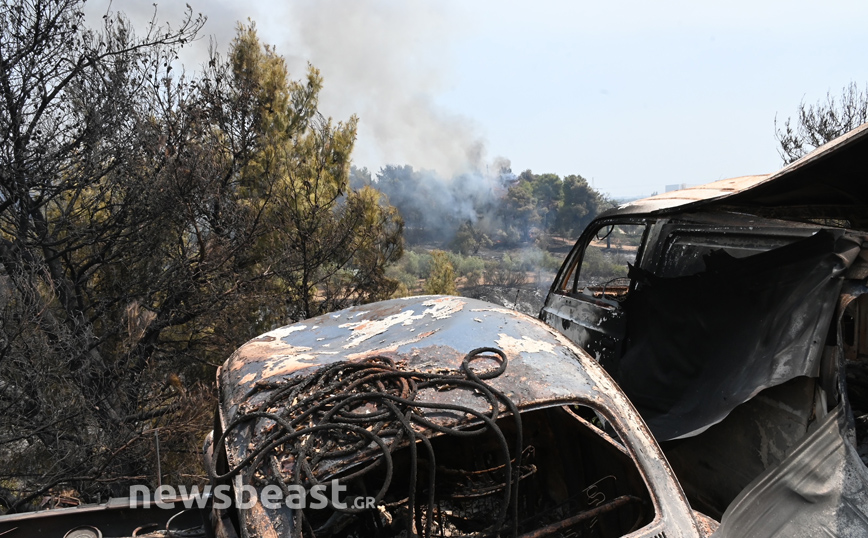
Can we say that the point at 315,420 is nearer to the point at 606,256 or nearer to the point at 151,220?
the point at 151,220

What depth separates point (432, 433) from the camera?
2.09m

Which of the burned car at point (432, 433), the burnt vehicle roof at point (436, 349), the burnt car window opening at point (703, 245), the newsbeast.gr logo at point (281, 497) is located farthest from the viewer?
the burnt car window opening at point (703, 245)

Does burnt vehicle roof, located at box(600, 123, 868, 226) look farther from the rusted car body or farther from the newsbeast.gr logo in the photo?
the newsbeast.gr logo

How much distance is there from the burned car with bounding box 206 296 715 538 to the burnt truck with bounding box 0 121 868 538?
11 mm

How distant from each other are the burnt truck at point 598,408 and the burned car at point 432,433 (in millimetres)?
11

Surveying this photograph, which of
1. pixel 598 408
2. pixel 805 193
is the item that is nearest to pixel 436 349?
pixel 598 408

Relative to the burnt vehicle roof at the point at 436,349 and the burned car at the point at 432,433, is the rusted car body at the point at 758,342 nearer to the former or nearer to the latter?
the burned car at the point at 432,433

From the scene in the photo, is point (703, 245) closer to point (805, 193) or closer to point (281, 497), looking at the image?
point (805, 193)

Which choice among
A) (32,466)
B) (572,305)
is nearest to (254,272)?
(32,466)

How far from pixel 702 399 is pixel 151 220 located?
7.88 metres

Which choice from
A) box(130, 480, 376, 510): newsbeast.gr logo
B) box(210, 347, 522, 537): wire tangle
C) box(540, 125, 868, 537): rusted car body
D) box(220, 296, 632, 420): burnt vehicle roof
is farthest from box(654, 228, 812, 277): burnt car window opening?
box(130, 480, 376, 510): newsbeast.gr logo

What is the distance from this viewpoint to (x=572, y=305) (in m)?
4.97

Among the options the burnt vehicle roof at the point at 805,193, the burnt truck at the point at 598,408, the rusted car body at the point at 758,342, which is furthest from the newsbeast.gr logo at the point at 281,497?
the burnt vehicle roof at the point at 805,193

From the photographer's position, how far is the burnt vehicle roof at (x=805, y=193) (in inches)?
132
